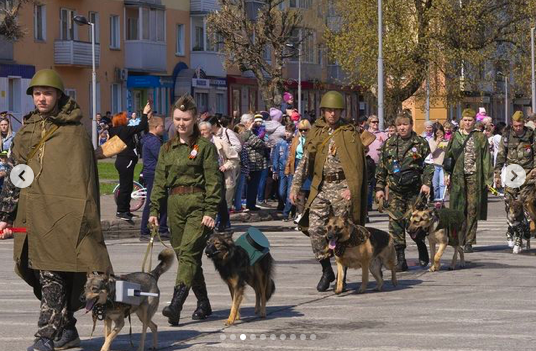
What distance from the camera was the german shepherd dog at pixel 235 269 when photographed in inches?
431

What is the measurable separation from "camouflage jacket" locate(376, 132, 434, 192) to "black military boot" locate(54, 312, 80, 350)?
251 inches

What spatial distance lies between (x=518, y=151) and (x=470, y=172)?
2.61ft

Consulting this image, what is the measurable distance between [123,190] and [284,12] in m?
28.2

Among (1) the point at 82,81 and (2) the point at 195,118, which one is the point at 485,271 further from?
(1) the point at 82,81

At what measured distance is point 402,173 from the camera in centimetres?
1550

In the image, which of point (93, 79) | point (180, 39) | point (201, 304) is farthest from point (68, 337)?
point (180, 39)

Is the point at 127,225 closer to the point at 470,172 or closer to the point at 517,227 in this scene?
the point at 470,172

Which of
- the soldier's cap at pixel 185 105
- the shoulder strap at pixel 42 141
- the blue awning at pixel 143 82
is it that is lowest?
the shoulder strap at pixel 42 141

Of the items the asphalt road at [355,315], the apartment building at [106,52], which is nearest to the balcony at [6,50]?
the apartment building at [106,52]

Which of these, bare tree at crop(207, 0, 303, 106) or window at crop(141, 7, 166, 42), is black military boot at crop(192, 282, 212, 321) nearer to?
bare tree at crop(207, 0, 303, 106)

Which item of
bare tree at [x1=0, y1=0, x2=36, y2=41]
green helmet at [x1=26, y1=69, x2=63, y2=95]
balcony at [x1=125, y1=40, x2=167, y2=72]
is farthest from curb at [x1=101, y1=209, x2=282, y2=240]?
balcony at [x1=125, y1=40, x2=167, y2=72]

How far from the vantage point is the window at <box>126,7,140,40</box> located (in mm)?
60281

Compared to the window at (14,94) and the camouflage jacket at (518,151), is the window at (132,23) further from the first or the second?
the camouflage jacket at (518,151)

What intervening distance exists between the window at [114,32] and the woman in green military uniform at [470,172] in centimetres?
4211
